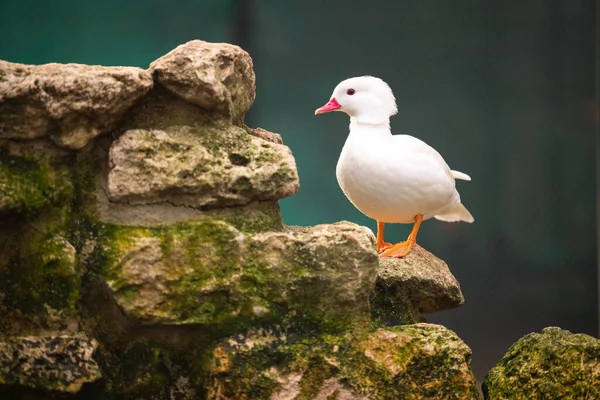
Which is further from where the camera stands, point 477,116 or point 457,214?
point 477,116

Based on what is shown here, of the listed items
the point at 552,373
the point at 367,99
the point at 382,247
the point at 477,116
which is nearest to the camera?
the point at 552,373

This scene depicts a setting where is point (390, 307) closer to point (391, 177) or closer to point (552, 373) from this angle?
point (391, 177)

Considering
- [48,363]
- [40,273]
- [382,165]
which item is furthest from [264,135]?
[48,363]

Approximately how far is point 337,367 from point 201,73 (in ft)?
2.68

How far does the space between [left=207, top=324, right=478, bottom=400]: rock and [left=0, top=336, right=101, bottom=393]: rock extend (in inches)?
12.0

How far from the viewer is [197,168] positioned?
2.00m

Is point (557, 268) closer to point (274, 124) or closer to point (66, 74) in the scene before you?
point (274, 124)

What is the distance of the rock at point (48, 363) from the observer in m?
1.84

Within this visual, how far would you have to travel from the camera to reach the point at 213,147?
2.06 m

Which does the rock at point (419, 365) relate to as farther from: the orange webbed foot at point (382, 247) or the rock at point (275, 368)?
the orange webbed foot at point (382, 247)

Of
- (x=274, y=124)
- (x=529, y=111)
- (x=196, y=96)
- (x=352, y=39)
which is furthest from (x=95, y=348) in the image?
(x=529, y=111)

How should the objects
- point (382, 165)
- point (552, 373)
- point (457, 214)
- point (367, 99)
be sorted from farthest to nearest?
point (457, 214) → point (367, 99) → point (382, 165) → point (552, 373)

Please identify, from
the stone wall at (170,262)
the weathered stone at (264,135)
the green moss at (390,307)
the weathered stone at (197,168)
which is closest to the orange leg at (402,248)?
the green moss at (390,307)

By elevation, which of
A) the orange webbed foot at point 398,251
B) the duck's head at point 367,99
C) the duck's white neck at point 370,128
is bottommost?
the orange webbed foot at point 398,251
